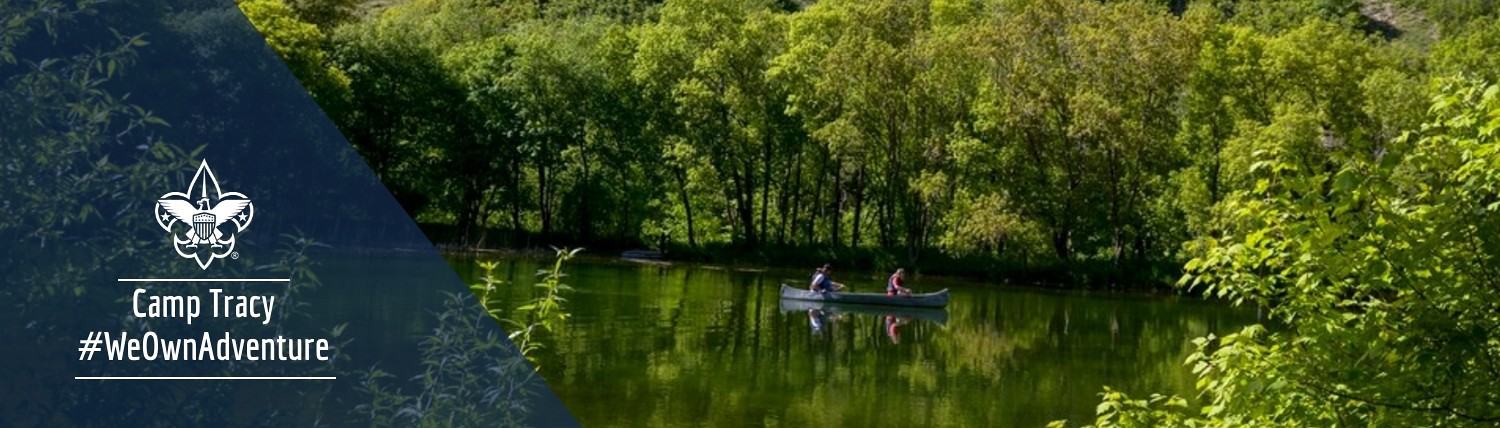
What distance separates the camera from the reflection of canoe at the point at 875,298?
37969mm

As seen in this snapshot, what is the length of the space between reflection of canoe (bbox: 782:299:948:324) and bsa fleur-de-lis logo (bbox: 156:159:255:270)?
1147 inches

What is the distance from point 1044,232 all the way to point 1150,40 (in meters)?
7.37

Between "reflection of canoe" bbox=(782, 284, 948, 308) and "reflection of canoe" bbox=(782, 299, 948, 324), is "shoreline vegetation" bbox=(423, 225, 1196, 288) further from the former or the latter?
"reflection of canoe" bbox=(782, 299, 948, 324)

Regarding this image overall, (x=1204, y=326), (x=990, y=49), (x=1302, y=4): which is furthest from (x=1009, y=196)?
(x=1302, y=4)

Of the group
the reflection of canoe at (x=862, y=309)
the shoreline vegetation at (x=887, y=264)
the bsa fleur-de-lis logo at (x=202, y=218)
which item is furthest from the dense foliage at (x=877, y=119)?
the bsa fleur-de-lis logo at (x=202, y=218)

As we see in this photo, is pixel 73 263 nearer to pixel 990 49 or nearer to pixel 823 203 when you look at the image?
pixel 990 49

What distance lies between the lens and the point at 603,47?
63562 millimetres

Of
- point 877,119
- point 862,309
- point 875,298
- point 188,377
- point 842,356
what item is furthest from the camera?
point 877,119

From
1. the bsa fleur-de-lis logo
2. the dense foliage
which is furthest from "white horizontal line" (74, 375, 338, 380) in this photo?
the dense foliage

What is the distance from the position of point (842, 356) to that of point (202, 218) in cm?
2085

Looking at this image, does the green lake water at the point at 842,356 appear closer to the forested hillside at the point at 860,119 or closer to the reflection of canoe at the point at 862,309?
the reflection of canoe at the point at 862,309

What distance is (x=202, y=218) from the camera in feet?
25.9
